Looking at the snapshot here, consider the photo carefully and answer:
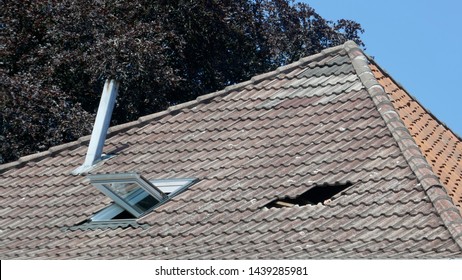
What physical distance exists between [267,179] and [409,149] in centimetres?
175

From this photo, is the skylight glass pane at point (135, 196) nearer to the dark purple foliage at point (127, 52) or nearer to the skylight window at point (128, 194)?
the skylight window at point (128, 194)

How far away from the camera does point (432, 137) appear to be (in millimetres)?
19219

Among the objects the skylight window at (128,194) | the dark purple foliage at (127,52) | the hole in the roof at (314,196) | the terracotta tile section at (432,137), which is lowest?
the hole in the roof at (314,196)

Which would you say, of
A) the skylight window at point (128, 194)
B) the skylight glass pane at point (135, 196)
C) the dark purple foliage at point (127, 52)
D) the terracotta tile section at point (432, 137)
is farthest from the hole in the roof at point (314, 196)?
the dark purple foliage at point (127, 52)

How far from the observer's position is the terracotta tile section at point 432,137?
1712 centimetres

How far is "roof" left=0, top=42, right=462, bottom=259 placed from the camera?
1497 cm

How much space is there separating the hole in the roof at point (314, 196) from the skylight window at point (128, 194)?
4.63ft

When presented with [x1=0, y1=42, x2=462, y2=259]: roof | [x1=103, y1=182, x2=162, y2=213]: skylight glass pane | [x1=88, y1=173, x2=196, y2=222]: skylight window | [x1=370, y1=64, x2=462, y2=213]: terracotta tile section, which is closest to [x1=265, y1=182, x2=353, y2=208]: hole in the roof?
[x1=0, y1=42, x2=462, y2=259]: roof

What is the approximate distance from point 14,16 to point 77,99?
2335 mm

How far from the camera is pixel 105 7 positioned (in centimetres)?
2708

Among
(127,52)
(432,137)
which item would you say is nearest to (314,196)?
(432,137)
